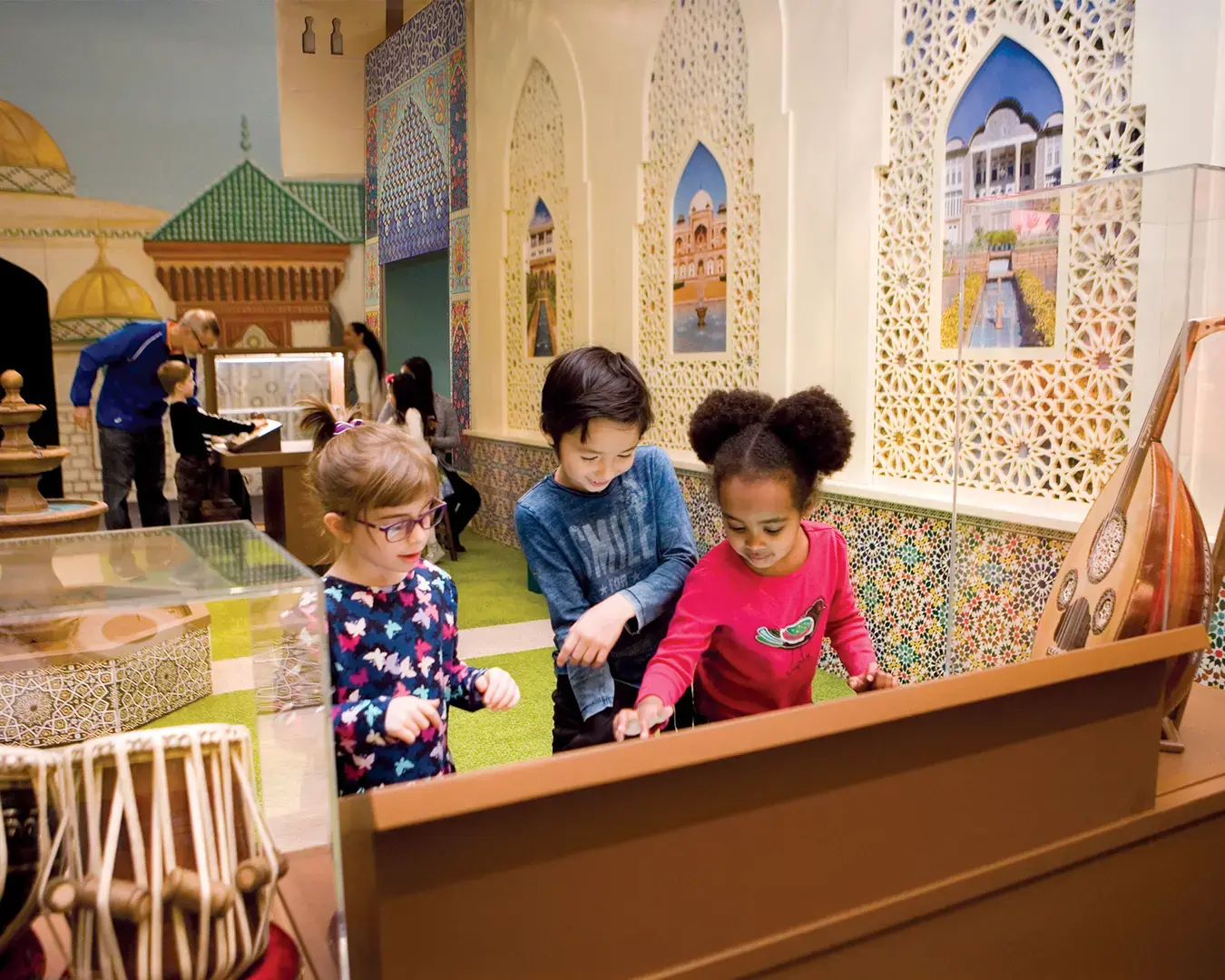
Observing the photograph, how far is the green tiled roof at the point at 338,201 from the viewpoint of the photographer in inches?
395

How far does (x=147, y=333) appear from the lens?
20.1ft

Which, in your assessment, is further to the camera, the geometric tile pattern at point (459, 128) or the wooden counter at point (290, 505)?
the geometric tile pattern at point (459, 128)

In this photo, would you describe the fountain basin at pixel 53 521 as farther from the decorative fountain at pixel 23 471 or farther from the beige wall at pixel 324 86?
the beige wall at pixel 324 86

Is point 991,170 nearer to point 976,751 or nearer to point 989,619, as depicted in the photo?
point 989,619

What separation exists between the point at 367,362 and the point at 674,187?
3.86m

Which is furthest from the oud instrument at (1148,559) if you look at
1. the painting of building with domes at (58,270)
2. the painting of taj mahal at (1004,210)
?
the painting of building with domes at (58,270)

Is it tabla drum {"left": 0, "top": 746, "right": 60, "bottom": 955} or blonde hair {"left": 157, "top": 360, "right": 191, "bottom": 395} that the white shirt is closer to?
blonde hair {"left": 157, "top": 360, "right": 191, "bottom": 395}

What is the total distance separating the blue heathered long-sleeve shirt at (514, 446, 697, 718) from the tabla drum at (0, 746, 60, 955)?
0.96 metres

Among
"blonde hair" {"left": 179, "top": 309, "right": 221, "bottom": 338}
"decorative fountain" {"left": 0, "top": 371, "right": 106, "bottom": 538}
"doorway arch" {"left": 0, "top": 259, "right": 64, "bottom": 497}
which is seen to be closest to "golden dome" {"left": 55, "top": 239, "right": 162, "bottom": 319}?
"doorway arch" {"left": 0, "top": 259, "right": 64, "bottom": 497}

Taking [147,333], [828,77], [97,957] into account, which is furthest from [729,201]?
[97,957]

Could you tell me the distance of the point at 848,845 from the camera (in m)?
1.33

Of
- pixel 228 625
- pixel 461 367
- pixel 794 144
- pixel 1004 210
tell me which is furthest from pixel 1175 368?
pixel 461 367

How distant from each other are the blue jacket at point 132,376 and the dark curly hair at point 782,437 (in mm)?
5178

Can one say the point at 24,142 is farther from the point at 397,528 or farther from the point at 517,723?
the point at 397,528
